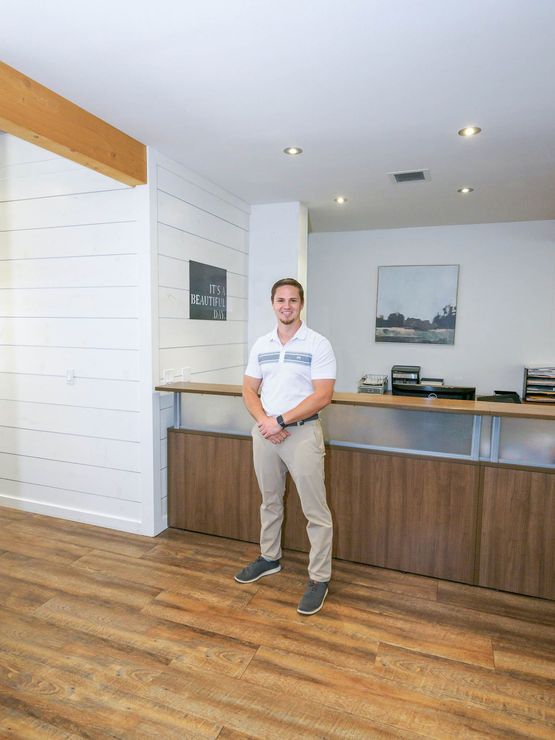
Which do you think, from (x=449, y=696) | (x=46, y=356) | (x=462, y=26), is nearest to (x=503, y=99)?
(x=462, y=26)

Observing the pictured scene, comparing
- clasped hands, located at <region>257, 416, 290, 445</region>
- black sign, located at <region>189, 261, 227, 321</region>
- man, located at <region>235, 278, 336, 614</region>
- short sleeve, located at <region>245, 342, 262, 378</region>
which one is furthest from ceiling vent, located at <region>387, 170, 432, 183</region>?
clasped hands, located at <region>257, 416, 290, 445</region>

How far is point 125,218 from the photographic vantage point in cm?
332

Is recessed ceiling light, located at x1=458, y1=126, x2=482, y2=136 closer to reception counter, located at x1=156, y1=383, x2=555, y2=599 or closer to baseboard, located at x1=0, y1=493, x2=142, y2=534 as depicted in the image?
reception counter, located at x1=156, y1=383, x2=555, y2=599

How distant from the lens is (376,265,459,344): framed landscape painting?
217 inches

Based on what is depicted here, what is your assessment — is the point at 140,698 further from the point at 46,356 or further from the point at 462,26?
the point at 462,26

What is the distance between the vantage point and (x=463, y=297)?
5469mm

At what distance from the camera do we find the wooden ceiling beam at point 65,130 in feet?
7.70

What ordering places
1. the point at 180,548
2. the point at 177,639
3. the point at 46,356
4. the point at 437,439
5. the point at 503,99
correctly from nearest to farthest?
the point at 177,639 → the point at 503,99 → the point at 437,439 → the point at 180,548 → the point at 46,356

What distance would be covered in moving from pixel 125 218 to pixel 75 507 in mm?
2132

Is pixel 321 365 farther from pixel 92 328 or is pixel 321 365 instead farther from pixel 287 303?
pixel 92 328

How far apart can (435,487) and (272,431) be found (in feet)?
3.36

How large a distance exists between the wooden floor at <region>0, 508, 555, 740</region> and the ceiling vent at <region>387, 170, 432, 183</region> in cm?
280

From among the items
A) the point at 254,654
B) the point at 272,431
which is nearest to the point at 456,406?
the point at 272,431

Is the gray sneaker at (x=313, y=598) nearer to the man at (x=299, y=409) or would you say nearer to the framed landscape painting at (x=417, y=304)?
the man at (x=299, y=409)
